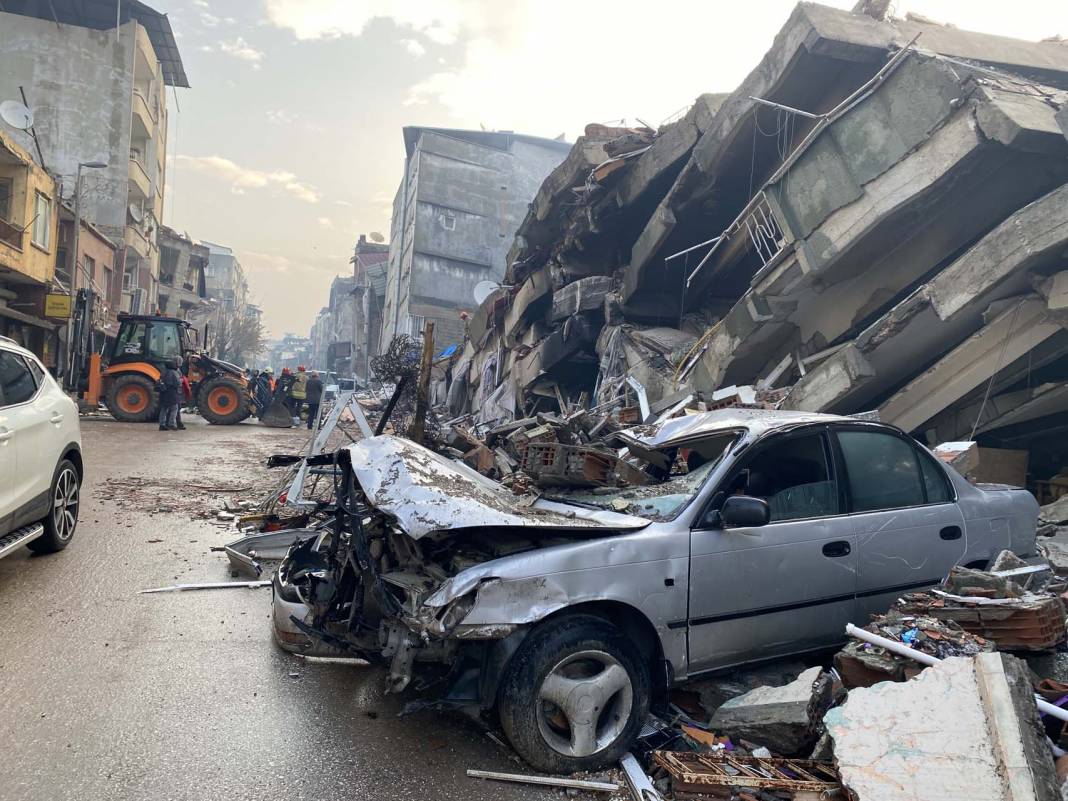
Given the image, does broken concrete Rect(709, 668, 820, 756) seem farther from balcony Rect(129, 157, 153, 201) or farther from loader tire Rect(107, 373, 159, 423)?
balcony Rect(129, 157, 153, 201)

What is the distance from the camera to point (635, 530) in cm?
326

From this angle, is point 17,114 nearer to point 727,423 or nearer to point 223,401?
point 223,401

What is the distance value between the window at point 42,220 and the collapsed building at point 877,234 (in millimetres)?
17640

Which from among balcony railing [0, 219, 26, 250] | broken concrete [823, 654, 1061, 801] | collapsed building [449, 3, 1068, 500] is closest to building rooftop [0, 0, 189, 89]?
balcony railing [0, 219, 26, 250]

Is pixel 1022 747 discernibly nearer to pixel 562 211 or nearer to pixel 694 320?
pixel 694 320

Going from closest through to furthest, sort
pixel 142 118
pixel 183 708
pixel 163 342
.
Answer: pixel 183 708 < pixel 163 342 < pixel 142 118

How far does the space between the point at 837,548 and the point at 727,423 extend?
93 cm

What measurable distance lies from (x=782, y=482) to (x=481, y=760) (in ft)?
6.93

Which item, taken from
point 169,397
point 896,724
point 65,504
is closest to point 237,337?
point 169,397

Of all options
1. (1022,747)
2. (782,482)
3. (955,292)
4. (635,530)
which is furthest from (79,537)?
(955,292)

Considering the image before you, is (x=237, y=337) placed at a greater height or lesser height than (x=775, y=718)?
greater

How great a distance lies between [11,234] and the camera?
18281 mm

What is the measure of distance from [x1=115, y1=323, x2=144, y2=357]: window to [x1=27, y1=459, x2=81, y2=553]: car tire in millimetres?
13596

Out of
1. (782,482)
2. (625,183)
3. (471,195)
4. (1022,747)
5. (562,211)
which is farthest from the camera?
(471,195)
